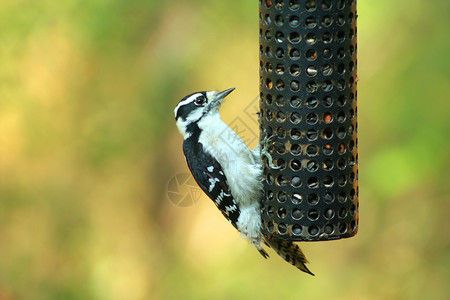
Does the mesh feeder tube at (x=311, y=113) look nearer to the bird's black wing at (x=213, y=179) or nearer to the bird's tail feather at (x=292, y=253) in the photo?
the bird's tail feather at (x=292, y=253)

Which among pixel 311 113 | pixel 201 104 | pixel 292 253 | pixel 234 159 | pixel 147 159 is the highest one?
pixel 147 159

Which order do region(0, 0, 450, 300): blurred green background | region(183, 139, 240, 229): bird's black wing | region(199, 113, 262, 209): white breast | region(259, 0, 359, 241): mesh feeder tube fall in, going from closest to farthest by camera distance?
region(259, 0, 359, 241): mesh feeder tube
region(199, 113, 262, 209): white breast
region(183, 139, 240, 229): bird's black wing
region(0, 0, 450, 300): blurred green background

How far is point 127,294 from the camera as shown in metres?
10.7

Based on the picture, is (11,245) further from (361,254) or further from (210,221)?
(361,254)

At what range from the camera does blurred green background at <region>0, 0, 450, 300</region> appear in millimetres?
9633

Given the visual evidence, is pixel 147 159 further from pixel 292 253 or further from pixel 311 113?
pixel 311 113

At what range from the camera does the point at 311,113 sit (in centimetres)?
453

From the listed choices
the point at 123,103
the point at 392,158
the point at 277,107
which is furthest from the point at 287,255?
the point at 123,103

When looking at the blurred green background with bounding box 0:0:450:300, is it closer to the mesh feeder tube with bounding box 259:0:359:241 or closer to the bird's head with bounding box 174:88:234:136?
the bird's head with bounding box 174:88:234:136

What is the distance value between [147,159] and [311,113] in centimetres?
679

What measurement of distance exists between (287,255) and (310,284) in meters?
4.96

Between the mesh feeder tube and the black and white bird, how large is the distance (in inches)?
13.1

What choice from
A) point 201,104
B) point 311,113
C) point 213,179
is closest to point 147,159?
point 201,104

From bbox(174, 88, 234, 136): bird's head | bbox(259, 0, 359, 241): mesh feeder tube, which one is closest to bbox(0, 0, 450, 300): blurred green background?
bbox(174, 88, 234, 136): bird's head
